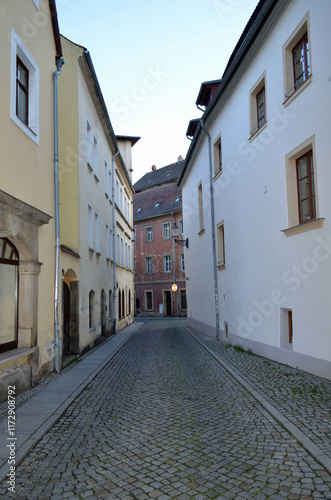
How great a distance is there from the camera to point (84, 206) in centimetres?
1388

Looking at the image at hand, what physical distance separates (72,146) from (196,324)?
12511mm

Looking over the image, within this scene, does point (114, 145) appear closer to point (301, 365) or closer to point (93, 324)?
point (93, 324)

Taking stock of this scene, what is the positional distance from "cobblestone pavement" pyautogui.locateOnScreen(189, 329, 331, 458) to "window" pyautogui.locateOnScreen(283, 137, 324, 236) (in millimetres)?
2973

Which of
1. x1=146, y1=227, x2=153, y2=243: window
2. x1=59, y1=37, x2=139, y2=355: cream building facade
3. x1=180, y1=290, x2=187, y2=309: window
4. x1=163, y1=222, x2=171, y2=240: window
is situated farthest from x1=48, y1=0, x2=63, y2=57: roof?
x1=146, y1=227, x2=153, y2=243: window

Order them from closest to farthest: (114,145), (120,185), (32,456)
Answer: (32,456), (114,145), (120,185)

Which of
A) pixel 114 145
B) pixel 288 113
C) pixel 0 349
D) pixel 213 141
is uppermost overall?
pixel 114 145

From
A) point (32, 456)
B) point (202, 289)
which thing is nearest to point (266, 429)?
point (32, 456)

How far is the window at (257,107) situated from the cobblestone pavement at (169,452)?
23.7 feet

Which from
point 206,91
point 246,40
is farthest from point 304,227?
point 206,91

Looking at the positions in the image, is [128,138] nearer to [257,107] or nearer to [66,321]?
[257,107]

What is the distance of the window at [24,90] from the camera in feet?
24.8

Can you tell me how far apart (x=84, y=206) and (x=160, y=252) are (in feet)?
98.2

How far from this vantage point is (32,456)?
4.71 meters

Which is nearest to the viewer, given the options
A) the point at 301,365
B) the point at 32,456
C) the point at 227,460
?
the point at 227,460
